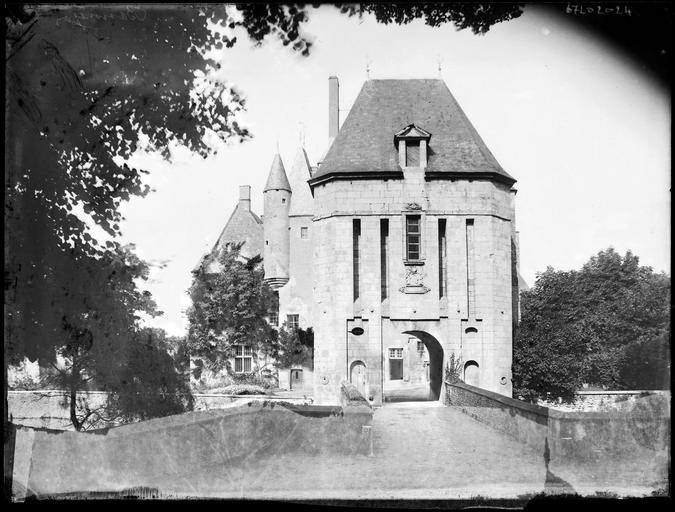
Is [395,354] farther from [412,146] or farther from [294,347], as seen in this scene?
[412,146]

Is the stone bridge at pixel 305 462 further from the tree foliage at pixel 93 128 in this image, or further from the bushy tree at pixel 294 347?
the bushy tree at pixel 294 347

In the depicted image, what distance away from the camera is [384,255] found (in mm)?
20094

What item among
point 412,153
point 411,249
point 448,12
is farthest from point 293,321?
point 448,12

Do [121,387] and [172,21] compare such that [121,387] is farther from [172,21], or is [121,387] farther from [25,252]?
[172,21]

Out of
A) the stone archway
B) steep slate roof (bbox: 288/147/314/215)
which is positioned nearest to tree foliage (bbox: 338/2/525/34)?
the stone archway

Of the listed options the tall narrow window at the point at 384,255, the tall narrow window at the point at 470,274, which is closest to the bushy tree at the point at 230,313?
the tall narrow window at the point at 384,255

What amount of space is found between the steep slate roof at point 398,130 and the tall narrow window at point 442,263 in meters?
1.81

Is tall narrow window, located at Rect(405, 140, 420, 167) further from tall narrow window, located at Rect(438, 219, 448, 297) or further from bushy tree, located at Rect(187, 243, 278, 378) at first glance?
bushy tree, located at Rect(187, 243, 278, 378)

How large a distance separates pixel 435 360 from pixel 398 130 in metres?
8.03

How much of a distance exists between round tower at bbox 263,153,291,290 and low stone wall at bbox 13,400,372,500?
78.4ft

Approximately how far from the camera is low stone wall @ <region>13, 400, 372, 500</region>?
855cm

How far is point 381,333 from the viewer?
19.7 meters

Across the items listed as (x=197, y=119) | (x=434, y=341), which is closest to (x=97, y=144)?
(x=197, y=119)

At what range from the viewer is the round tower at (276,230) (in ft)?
112
